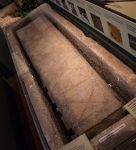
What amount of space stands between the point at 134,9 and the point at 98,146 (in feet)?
4.97

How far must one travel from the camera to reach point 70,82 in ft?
9.38

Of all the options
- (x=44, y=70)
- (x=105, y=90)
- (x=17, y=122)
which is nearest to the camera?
(x=105, y=90)

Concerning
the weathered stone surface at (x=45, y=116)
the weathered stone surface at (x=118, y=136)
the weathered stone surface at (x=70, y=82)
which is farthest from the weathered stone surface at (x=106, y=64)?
the weathered stone surface at (x=45, y=116)

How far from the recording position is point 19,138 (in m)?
3.72

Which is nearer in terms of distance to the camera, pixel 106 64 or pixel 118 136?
pixel 118 136

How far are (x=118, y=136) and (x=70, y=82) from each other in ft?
4.06

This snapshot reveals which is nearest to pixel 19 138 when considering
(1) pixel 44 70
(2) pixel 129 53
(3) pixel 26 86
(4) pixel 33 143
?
(4) pixel 33 143

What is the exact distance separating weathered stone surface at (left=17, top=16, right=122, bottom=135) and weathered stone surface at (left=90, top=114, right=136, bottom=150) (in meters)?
0.28

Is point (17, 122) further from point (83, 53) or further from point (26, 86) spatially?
point (83, 53)

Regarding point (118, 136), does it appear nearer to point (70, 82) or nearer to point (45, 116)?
point (45, 116)

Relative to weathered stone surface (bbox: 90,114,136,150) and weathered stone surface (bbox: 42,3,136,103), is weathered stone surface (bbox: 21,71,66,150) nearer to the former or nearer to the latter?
weathered stone surface (bbox: 90,114,136,150)

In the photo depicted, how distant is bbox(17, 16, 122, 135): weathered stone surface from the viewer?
2335 mm

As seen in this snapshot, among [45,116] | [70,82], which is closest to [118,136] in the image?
[45,116]

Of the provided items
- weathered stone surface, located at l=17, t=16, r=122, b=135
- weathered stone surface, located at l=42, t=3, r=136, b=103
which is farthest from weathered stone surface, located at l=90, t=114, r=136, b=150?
weathered stone surface, located at l=42, t=3, r=136, b=103
